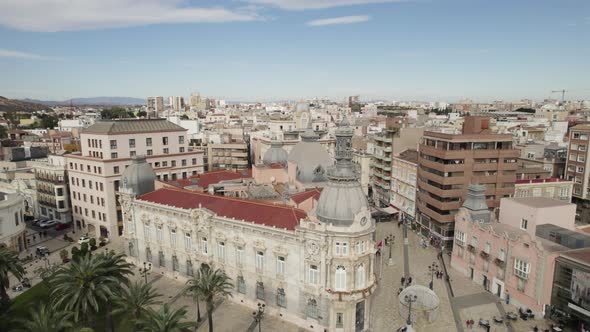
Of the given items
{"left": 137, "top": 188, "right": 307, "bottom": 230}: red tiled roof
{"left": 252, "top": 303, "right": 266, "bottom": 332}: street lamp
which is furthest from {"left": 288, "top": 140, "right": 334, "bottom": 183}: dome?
{"left": 252, "top": 303, "right": 266, "bottom": 332}: street lamp

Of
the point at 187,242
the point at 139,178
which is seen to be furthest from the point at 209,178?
the point at 187,242

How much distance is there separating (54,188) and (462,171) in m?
94.4

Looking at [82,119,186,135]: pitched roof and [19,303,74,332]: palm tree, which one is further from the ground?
[82,119,186,135]: pitched roof

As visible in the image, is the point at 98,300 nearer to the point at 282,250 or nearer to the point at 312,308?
the point at 282,250

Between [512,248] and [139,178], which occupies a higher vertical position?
[139,178]

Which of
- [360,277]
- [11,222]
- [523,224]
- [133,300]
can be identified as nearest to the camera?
[133,300]

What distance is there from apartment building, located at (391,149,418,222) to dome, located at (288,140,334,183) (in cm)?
2783

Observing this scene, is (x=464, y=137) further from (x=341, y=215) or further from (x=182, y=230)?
(x=182, y=230)

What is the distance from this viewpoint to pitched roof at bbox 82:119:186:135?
294 feet

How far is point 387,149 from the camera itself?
11144cm

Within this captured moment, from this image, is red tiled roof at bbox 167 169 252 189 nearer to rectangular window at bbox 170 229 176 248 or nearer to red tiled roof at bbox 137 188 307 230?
red tiled roof at bbox 137 188 307 230

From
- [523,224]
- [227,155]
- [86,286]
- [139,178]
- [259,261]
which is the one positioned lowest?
A: [259,261]

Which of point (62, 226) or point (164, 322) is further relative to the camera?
point (62, 226)

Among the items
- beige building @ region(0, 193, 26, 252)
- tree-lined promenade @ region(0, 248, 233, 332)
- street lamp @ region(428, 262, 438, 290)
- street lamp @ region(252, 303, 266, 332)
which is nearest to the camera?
tree-lined promenade @ region(0, 248, 233, 332)
